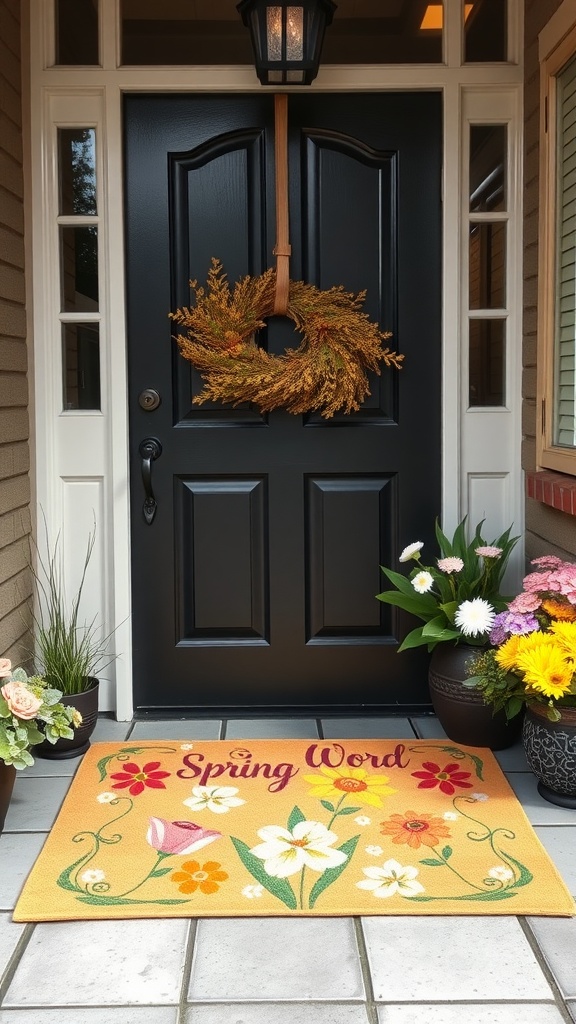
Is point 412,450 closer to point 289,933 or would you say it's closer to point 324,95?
point 324,95

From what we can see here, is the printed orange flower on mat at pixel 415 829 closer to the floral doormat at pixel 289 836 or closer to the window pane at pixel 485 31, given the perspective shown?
the floral doormat at pixel 289 836

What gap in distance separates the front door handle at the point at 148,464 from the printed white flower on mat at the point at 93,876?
1.36 m

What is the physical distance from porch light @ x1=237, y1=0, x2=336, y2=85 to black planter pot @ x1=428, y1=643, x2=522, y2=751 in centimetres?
184

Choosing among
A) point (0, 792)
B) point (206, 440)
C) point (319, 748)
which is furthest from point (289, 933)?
point (206, 440)

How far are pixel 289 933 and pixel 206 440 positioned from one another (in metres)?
1.76

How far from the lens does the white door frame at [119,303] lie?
11.0 feet

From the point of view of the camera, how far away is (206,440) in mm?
3473

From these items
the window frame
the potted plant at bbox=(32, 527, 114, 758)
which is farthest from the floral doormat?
the window frame

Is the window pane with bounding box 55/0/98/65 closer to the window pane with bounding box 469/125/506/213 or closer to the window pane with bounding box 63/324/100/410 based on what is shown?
the window pane with bounding box 63/324/100/410

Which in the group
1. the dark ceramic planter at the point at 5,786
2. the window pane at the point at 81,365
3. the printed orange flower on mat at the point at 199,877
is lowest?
the printed orange flower on mat at the point at 199,877

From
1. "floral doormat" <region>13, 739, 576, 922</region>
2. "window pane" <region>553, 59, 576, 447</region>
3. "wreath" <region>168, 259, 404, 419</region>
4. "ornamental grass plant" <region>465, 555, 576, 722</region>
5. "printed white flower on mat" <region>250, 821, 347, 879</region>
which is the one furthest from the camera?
"wreath" <region>168, 259, 404, 419</region>

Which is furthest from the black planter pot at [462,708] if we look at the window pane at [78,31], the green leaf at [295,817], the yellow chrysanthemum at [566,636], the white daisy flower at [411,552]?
the window pane at [78,31]

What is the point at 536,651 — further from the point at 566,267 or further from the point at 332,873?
the point at 566,267

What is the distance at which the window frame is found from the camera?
3082 millimetres
